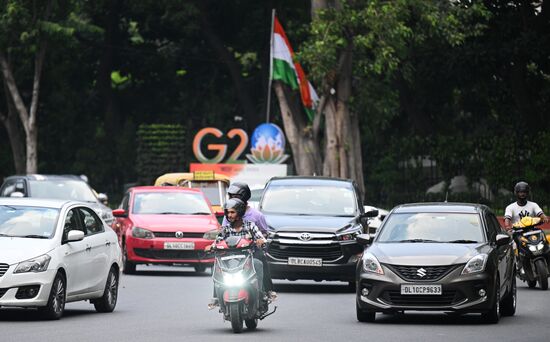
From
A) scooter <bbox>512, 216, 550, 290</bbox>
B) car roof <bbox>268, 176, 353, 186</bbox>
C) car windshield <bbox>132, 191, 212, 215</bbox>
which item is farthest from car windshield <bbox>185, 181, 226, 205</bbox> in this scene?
scooter <bbox>512, 216, 550, 290</bbox>

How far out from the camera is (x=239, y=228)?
16.6m

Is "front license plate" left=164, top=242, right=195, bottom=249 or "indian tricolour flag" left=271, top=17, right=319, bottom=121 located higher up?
"indian tricolour flag" left=271, top=17, right=319, bottom=121

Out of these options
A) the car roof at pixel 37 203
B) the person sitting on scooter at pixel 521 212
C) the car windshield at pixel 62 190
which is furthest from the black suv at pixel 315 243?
the car windshield at pixel 62 190

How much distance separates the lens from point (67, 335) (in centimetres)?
1560

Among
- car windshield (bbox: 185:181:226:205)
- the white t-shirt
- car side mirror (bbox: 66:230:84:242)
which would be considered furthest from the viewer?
car windshield (bbox: 185:181:226:205)

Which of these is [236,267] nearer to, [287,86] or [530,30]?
[287,86]

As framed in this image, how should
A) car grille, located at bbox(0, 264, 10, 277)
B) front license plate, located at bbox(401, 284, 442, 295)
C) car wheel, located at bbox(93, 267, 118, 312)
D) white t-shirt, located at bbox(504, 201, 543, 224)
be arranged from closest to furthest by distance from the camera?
car grille, located at bbox(0, 264, 10, 277) < front license plate, located at bbox(401, 284, 442, 295) < car wheel, located at bbox(93, 267, 118, 312) < white t-shirt, located at bbox(504, 201, 543, 224)

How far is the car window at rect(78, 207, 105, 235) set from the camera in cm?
1892

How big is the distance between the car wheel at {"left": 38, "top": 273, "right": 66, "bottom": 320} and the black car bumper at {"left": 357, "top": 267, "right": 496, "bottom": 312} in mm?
3713

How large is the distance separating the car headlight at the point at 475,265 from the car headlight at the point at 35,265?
15.7 ft

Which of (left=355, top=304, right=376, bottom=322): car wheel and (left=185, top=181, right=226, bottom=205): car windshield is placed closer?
(left=355, top=304, right=376, bottom=322): car wheel

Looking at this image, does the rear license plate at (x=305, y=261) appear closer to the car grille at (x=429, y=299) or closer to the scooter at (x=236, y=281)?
the car grille at (x=429, y=299)

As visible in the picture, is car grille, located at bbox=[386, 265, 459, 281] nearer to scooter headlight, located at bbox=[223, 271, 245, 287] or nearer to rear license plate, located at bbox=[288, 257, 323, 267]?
scooter headlight, located at bbox=[223, 271, 245, 287]

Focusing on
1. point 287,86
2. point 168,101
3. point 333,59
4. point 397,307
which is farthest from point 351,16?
point 168,101
